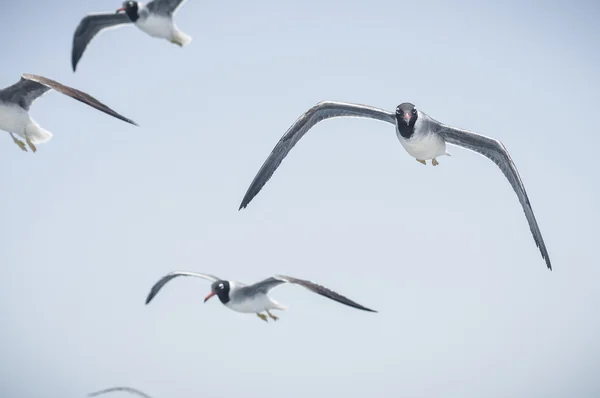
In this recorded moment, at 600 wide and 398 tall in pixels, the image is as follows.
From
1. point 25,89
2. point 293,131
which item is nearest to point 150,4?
point 25,89

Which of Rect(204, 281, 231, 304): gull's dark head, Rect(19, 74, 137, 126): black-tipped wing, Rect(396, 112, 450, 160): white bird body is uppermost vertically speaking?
Rect(396, 112, 450, 160): white bird body

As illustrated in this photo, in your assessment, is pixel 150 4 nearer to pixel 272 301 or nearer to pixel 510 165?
pixel 272 301

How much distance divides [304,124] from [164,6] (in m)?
4.28

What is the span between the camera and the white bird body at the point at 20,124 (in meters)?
17.6

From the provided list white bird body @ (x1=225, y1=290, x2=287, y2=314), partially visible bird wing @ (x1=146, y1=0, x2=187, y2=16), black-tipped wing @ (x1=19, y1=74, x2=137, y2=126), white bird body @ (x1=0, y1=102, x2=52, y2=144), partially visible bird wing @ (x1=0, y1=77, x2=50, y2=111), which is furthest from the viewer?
white bird body @ (x1=225, y1=290, x2=287, y2=314)

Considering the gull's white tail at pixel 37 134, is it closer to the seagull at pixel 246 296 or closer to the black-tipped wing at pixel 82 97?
the black-tipped wing at pixel 82 97

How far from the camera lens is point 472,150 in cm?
1644

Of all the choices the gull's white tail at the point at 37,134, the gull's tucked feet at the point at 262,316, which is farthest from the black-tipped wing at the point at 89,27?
Answer: the gull's tucked feet at the point at 262,316

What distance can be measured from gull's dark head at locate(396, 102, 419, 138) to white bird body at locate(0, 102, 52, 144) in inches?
324

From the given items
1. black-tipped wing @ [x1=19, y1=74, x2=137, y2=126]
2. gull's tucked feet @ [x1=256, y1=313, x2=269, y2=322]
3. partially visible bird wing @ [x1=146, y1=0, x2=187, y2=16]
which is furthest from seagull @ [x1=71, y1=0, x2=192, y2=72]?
gull's tucked feet @ [x1=256, y1=313, x2=269, y2=322]

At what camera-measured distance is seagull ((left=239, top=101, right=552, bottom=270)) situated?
1566 centimetres

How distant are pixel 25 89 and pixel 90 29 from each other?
167 inches

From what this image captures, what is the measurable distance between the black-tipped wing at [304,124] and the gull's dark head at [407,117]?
30.6 inches

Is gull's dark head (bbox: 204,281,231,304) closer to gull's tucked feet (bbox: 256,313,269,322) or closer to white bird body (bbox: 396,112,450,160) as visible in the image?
gull's tucked feet (bbox: 256,313,269,322)
